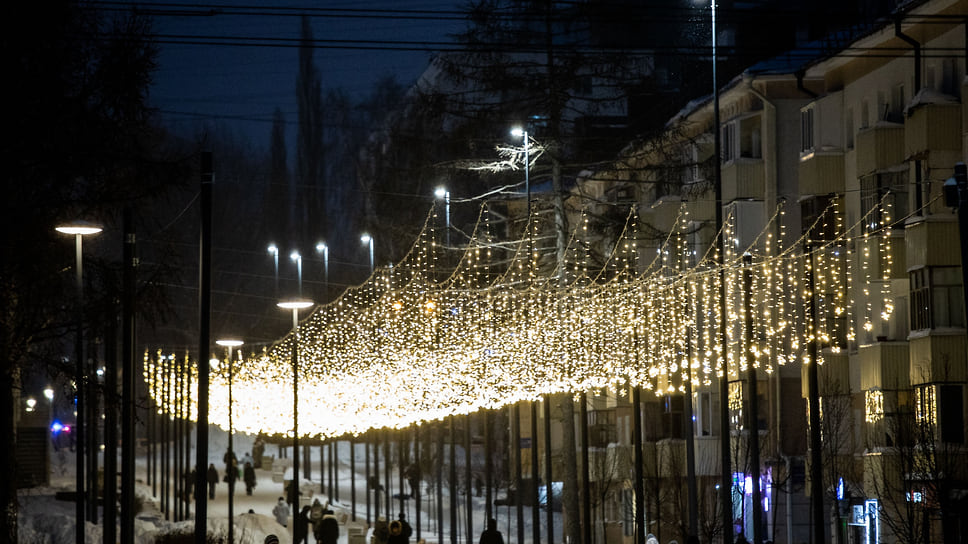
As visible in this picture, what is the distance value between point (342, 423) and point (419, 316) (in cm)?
1691

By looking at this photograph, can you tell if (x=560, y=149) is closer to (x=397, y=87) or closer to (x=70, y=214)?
(x=70, y=214)

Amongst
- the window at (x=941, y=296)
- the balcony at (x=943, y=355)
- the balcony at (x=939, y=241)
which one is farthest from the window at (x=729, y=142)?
the balcony at (x=943, y=355)

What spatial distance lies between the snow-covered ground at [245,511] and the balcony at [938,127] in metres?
16.9

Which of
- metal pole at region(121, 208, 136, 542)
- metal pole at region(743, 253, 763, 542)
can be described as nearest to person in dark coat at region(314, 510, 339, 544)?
metal pole at region(743, 253, 763, 542)

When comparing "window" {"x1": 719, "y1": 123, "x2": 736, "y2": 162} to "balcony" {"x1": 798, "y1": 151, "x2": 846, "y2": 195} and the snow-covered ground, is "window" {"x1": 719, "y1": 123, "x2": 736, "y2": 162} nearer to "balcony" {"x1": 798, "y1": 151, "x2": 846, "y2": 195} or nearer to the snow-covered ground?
"balcony" {"x1": 798, "y1": 151, "x2": 846, "y2": 195}

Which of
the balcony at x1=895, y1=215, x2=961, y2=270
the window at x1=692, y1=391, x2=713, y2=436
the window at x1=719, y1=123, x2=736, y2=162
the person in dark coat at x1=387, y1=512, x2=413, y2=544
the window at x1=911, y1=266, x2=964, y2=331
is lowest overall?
the person in dark coat at x1=387, y1=512, x2=413, y2=544

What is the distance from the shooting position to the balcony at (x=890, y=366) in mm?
39031

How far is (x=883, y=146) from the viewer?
128ft

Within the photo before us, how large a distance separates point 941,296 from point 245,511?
105ft

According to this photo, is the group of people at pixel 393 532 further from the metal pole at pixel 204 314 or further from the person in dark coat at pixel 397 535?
the metal pole at pixel 204 314

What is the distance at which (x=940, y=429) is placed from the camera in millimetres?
36969

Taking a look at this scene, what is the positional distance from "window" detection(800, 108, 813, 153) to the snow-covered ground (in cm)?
1458

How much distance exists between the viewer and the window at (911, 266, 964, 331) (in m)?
37.0

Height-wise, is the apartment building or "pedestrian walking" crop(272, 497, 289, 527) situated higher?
the apartment building
